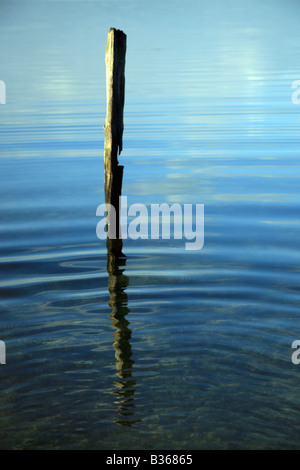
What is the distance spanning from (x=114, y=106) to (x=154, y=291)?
3.11 metres

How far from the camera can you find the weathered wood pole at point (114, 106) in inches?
461

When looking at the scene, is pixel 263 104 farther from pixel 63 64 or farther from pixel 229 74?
pixel 63 64

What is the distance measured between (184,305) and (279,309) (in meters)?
1.28

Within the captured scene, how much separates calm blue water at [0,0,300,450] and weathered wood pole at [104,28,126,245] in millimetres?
1254

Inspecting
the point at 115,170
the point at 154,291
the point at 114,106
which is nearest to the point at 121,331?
the point at 154,291

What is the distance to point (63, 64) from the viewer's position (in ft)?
181

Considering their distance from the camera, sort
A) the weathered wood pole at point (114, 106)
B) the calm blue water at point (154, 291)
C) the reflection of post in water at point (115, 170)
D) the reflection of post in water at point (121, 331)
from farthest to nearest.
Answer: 1. the weathered wood pole at point (114, 106)
2. the reflection of post in water at point (115, 170)
3. the reflection of post in water at point (121, 331)
4. the calm blue water at point (154, 291)

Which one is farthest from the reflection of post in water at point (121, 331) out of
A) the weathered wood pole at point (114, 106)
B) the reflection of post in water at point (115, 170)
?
the weathered wood pole at point (114, 106)

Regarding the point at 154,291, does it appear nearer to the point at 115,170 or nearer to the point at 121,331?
the point at 121,331

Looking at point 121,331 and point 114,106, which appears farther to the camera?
point 114,106

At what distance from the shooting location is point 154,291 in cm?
1082

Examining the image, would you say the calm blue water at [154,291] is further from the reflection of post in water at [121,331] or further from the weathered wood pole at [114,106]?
the weathered wood pole at [114,106]

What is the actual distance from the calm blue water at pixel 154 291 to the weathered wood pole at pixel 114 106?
49.4 inches

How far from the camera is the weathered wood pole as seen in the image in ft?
38.4
